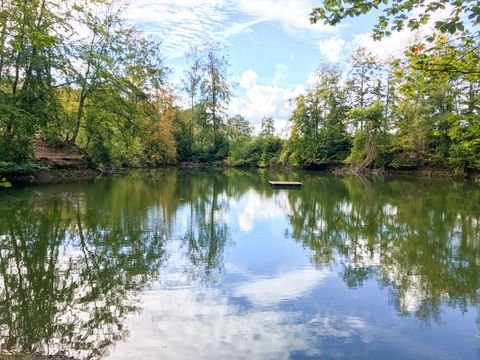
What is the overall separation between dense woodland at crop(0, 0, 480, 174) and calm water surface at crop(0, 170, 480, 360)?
2.30 metres

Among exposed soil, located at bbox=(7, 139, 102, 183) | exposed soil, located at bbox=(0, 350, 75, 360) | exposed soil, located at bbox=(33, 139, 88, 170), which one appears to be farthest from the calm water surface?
exposed soil, located at bbox=(33, 139, 88, 170)

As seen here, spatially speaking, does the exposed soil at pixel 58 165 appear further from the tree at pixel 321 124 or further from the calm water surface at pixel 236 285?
the tree at pixel 321 124

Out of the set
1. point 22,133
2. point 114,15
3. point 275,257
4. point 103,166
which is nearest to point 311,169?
point 103,166

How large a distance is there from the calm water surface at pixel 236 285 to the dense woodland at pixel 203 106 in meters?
2.30

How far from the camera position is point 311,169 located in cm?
4616

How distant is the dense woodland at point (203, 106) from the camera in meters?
4.46

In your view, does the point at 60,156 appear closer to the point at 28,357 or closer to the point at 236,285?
the point at 236,285

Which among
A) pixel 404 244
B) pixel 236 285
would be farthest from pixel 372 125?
pixel 236 285

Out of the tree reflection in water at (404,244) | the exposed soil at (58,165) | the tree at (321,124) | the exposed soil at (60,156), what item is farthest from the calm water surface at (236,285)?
the tree at (321,124)

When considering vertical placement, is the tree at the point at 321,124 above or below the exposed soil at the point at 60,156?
above

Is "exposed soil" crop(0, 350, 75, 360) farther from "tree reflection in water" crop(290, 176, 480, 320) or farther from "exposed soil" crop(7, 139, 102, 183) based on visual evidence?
"exposed soil" crop(7, 139, 102, 183)

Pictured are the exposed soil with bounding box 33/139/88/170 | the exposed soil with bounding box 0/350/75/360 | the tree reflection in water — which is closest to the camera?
the exposed soil with bounding box 0/350/75/360

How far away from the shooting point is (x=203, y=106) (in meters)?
49.2

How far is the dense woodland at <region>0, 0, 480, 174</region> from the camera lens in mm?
4460
